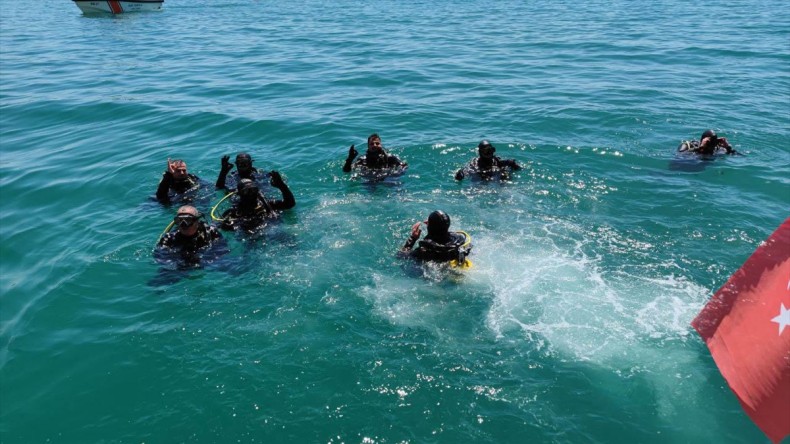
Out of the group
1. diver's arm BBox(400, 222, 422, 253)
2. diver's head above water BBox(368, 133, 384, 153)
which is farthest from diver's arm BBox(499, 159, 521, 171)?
diver's arm BBox(400, 222, 422, 253)

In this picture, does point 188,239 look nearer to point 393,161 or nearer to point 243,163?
point 243,163

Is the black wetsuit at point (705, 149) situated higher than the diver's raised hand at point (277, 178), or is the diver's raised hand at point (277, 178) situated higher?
the diver's raised hand at point (277, 178)

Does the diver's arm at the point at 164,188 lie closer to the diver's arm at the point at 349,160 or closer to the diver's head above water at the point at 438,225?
the diver's arm at the point at 349,160

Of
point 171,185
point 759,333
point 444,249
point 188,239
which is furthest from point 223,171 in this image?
point 759,333

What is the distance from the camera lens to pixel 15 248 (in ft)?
35.8

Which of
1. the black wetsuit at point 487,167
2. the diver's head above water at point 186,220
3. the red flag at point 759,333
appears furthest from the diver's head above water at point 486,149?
the red flag at point 759,333

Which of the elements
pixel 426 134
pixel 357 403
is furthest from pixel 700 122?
pixel 357 403

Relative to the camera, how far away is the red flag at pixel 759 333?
14.4ft

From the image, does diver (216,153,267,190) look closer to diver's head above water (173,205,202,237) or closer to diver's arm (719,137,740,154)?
diver's head above water (173,205,202,237)

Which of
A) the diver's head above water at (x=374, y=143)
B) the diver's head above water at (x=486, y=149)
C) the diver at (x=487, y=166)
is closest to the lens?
the diver's head above water at (x=486, y=149)

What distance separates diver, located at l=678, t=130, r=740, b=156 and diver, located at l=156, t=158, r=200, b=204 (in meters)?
12.1

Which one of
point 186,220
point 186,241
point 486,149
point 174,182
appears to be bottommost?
point 186,241

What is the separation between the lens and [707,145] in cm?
1313

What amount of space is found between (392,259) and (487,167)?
4.28 meters
